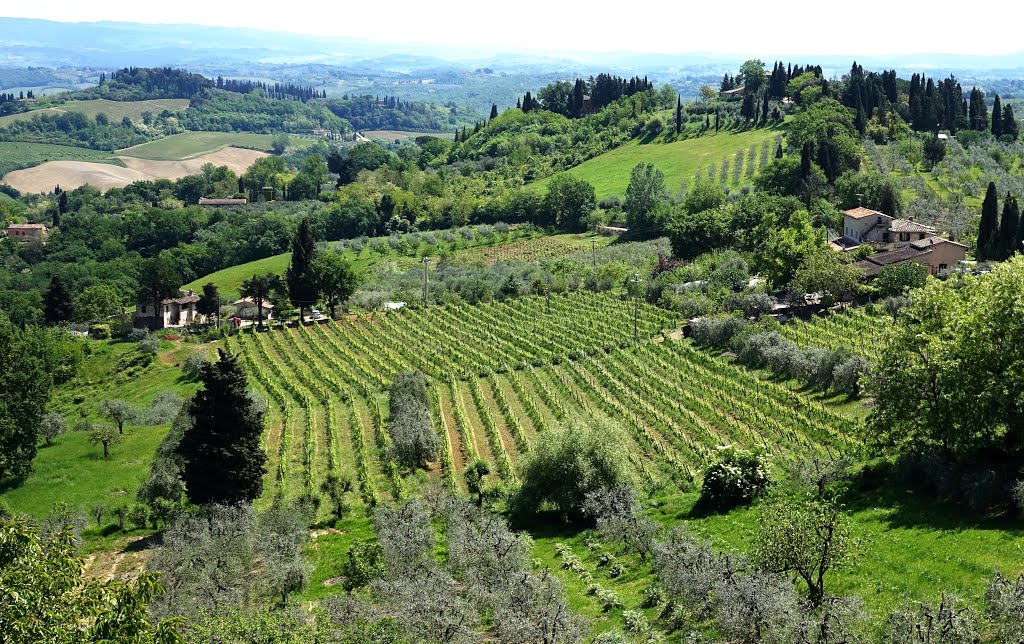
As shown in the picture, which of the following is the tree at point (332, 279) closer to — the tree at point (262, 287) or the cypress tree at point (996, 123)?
the tree at point (262, 287)

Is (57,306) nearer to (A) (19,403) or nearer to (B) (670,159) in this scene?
(A) (19,403)

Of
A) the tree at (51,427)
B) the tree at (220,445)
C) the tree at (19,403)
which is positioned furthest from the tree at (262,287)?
the tree at (220,445)

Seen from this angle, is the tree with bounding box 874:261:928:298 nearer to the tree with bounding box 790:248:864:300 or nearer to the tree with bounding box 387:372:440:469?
the tree with bounding box 790:248:864:300

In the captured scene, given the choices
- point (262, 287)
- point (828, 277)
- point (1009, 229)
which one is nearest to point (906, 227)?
point (1009, 229)

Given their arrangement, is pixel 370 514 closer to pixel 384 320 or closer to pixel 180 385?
pixel 180 385

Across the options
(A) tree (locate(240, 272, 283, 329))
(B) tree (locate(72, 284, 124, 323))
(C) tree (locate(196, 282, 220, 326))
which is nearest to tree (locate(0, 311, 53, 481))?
(A) tree (locate(240, 272, 283, 329))

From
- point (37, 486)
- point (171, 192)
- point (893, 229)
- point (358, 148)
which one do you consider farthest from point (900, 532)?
point (171, 192)
